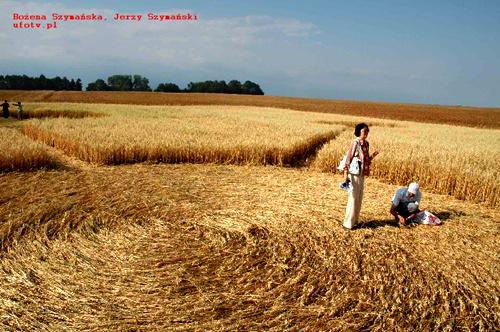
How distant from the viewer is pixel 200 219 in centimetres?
714

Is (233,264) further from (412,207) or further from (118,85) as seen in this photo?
(118,85)

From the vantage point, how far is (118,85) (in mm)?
106125

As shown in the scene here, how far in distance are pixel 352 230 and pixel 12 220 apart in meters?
6.13

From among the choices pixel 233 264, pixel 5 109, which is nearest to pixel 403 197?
pixel 233 264

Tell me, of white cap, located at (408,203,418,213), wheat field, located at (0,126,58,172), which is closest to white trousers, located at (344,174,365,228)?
white cap, located at (408,203,418,213)

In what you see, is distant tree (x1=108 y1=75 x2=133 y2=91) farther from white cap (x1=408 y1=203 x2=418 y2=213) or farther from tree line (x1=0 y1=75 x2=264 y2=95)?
white cap (x1=408 y1=203 x2=418 y2=213)

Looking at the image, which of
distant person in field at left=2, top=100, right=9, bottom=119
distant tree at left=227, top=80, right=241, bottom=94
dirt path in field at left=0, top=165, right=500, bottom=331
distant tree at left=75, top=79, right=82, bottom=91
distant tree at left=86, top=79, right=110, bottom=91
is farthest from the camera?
distant tree at left=227, top=80, right=241, bottom=94

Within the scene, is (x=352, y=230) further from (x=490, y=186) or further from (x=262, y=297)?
(x=490, y=186)

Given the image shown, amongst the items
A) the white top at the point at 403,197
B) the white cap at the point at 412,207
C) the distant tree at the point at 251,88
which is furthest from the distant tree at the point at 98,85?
the white cap at the point at 412,207

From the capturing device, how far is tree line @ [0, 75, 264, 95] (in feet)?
282

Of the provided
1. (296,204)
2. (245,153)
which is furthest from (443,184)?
(245,153)

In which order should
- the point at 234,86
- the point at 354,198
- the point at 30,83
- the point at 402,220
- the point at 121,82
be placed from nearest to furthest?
1. the point at 354,198
2. the point at 402,220
3. the point at 30,83
4. the point at 121,82
5. the point at 234,86

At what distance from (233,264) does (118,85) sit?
110463mm

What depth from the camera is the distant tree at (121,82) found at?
345 ft
